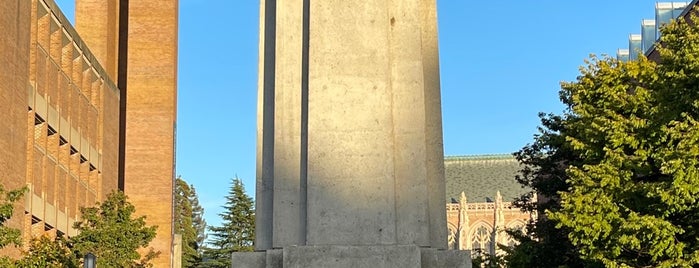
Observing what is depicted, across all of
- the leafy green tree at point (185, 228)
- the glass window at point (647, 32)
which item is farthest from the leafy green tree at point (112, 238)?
the leafy green tree at point (185, 228)

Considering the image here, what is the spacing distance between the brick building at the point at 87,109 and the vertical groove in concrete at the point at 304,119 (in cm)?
3606

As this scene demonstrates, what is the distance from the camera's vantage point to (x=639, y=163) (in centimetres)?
3159

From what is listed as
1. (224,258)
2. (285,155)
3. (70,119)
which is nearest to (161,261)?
(70,119)

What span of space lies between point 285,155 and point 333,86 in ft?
2.03

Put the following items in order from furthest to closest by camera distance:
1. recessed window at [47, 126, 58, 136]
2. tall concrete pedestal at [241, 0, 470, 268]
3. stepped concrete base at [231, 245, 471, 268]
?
recessed window at [47, 126, 58, 136] → tall concrete pedestal at [241, 0, 470, 268] → stepped concrete base at [231, 245, 471, 268]

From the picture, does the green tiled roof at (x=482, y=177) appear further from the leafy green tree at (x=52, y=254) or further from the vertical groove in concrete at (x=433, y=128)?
the vertical groove in concrete at (x=433, y=128)

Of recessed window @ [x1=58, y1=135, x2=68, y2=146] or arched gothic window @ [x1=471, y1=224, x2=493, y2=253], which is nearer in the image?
recessed window @ [x1=58, y1=135, x2=68, y2=146]

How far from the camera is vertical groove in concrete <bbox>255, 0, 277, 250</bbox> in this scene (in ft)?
27.7

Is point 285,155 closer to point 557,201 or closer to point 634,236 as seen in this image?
point 634,236

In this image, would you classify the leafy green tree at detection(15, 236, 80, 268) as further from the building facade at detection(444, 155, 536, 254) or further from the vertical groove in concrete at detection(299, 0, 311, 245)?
the building facade at detection(444, 155, 536, 254)

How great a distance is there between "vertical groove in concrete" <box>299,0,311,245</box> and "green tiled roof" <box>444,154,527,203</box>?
167 m

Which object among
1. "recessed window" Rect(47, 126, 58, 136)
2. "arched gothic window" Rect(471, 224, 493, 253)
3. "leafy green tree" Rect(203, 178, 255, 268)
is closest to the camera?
"recessed window" Rect(47, 126, 58, 136)

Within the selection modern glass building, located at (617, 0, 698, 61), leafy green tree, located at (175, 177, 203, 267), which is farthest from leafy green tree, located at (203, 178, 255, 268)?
modern glass building, located at (617, 0, 698, 61)

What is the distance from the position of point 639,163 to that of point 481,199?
146 metres
